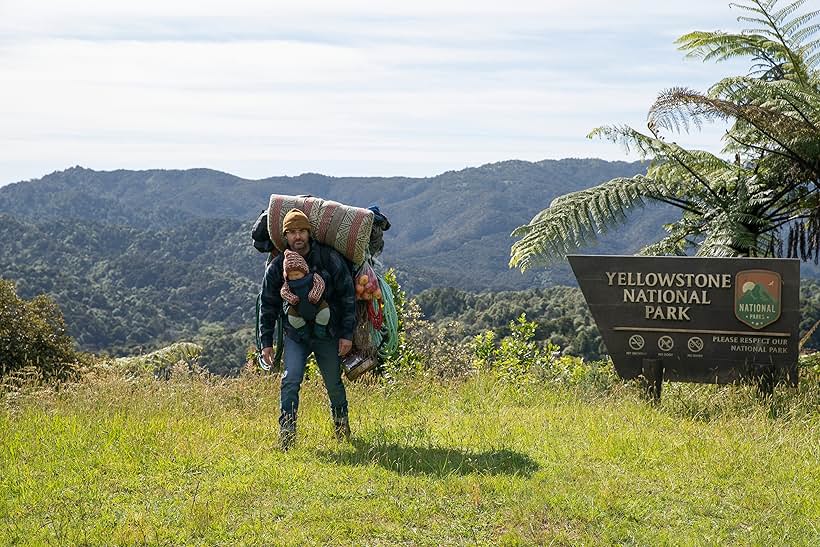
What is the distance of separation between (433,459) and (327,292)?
139cm

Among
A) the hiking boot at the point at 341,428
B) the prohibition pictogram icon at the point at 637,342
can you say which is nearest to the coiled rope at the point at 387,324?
the hiking boot at the point at 341,428

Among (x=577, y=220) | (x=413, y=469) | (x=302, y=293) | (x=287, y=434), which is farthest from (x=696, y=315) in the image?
(x=287, y=434)

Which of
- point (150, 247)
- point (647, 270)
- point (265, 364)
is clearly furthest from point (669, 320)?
point (150, 247)

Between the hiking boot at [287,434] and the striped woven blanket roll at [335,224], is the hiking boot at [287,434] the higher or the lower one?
the lower one

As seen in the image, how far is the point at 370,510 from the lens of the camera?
17.3 feet

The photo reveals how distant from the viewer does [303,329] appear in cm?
673

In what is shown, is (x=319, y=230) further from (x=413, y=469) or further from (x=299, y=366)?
(x=413, y=469)

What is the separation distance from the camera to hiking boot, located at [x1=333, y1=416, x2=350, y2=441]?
6.99 metres

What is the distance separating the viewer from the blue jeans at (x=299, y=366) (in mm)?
6797

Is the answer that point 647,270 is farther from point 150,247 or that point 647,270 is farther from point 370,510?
point 150,247

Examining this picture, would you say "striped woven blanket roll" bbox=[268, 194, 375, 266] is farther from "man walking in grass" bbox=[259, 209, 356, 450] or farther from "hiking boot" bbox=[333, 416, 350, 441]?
"hiking boot" bbox=[333, 416, 350, 441]

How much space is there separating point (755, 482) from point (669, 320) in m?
2.87

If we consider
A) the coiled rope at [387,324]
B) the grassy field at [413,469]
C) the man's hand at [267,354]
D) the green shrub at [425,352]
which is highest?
the coiled rope at [387,324]

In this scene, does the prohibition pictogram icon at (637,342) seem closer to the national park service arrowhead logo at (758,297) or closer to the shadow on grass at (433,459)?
the national park service arrowhead logo at (758,297)
